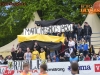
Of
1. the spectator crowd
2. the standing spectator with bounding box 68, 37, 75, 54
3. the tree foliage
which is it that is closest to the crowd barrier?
the spectator crowd

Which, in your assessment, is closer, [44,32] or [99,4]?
[44,32]

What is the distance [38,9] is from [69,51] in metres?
15.5

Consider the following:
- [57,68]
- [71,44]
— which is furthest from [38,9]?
[57,68]

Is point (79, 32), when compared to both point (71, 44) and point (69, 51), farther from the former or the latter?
point (69, 51)

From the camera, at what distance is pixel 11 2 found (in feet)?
126

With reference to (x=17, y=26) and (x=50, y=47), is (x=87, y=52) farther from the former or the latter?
(x=17, y=26)

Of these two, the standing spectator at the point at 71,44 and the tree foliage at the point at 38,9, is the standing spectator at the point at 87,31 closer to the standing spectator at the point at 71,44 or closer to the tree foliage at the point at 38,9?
the standing spectator at the point at 71,44

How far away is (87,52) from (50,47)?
95.4 inches

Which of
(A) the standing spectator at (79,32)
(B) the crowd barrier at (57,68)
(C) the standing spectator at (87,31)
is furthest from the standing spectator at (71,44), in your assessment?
(B) the crowd barrier at (57,68)

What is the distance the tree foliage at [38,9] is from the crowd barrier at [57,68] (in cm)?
1590

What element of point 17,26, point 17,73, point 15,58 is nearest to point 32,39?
point 15,58

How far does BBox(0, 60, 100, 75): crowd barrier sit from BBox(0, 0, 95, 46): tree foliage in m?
15.9

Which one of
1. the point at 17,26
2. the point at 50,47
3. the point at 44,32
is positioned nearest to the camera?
the point at 50,47

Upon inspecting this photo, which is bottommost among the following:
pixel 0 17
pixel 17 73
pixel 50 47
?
pixel 17 73
